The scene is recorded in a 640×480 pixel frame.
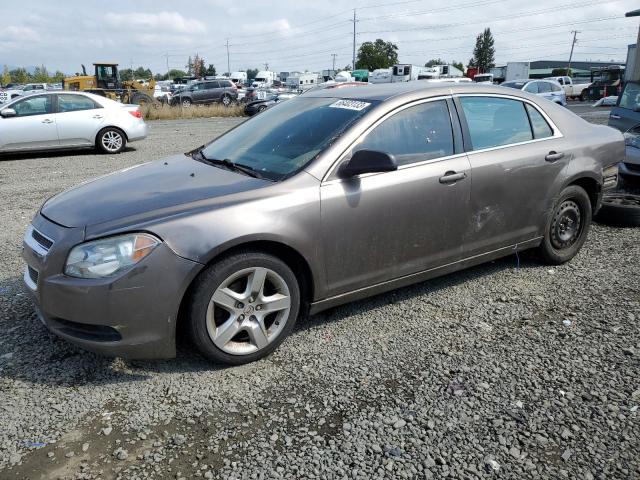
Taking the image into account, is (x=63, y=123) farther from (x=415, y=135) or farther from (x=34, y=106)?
(x=415, y=135)

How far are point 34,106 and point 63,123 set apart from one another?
0.65m

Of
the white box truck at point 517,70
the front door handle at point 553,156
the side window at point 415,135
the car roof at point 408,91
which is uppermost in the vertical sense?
the white box truck at point 517,70

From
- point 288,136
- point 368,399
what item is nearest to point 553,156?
point 288,136

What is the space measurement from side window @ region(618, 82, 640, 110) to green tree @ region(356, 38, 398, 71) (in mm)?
85751

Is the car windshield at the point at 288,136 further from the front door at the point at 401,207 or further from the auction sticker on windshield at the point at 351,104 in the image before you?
the front door at the point at 401,207

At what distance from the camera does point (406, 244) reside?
3.63 metres

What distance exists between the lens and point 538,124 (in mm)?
4465

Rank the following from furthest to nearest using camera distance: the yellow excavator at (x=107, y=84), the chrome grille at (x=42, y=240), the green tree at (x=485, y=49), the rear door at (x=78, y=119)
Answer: the green tree at (x=485, y=49)
the yellow excavator at (x=107, y=84)
the rear door at (x=78, y=119)
the chrome grille at (x=42, y=240)

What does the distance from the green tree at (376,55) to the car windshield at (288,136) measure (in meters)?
92.1

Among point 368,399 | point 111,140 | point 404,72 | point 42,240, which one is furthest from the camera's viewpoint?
point 404,72

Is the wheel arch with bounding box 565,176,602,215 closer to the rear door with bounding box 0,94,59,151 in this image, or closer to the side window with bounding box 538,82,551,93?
the rear door with bounding box 0,94,59,151

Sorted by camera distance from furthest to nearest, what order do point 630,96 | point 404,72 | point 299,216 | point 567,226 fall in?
point 404,72 → point 630,96 → point 567,226 → point 299,216

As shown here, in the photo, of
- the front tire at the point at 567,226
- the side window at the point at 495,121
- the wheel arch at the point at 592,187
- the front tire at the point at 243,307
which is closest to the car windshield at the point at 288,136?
the front tire at the point at 243,307

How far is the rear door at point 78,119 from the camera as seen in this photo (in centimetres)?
1126
